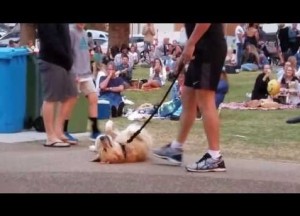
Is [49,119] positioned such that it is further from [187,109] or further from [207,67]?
[207,67]

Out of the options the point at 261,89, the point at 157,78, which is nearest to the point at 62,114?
the point at 261,89

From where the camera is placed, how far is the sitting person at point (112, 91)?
43.9 feet

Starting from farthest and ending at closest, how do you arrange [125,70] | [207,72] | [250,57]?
[250,57], [125,70], [207,72]

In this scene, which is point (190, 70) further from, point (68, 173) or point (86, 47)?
point (86, 47)

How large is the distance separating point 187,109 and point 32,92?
3738 mm

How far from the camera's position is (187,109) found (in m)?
7.04

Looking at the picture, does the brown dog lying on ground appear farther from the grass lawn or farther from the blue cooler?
the blue cooler

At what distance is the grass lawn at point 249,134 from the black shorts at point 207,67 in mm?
1706

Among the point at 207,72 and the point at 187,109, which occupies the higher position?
the point at 207,72

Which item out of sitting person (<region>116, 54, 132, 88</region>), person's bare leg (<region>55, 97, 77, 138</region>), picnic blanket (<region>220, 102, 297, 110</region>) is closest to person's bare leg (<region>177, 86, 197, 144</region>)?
person's bare leg (<region>55, 97, 77, 138</region>)

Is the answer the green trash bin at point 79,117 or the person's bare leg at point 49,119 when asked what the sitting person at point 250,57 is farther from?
the person's bare leg at point 49,119

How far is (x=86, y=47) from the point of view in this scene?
9102 mm
